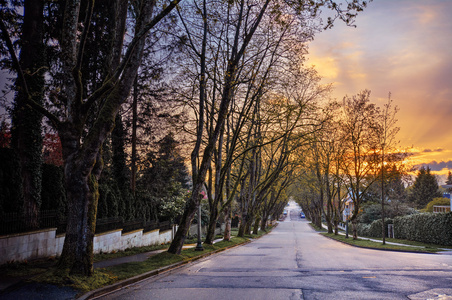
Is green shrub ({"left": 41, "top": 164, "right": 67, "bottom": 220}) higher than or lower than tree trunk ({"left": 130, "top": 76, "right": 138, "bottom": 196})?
lower

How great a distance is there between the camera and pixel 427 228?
2927cm

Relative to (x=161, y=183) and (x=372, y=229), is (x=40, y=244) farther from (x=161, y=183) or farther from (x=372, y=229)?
(x=372, y=229)

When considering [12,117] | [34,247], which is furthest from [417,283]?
[12,117]

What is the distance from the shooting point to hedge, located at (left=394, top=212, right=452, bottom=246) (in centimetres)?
2634

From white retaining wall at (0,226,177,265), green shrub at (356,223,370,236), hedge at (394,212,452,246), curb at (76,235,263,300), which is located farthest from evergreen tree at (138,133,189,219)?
green shrub at (356,223,370,236)

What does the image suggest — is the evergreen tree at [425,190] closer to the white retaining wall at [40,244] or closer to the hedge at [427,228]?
the hedge at [427,228]

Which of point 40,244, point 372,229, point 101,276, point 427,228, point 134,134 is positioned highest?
point 134,134

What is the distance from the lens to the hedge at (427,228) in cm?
2634

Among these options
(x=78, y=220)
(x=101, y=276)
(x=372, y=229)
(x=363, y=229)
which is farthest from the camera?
(x=363, y=229)

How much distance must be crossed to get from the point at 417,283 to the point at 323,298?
311 centimetres

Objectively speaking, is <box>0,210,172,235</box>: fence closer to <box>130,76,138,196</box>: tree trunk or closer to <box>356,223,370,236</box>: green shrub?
<box>130,76,138,196</box>: tree trunk

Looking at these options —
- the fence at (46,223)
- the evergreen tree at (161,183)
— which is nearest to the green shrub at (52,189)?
the fence at (46,223)

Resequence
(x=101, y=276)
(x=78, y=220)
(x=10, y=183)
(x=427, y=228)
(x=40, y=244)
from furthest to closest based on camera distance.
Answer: (x=427, y=228)
(x=40, y=244)
(x=10, y=183)
(x=101, y=276)
(x=78, y=220)

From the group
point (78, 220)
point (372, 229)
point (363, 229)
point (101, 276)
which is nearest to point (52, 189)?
point (78, 220)
